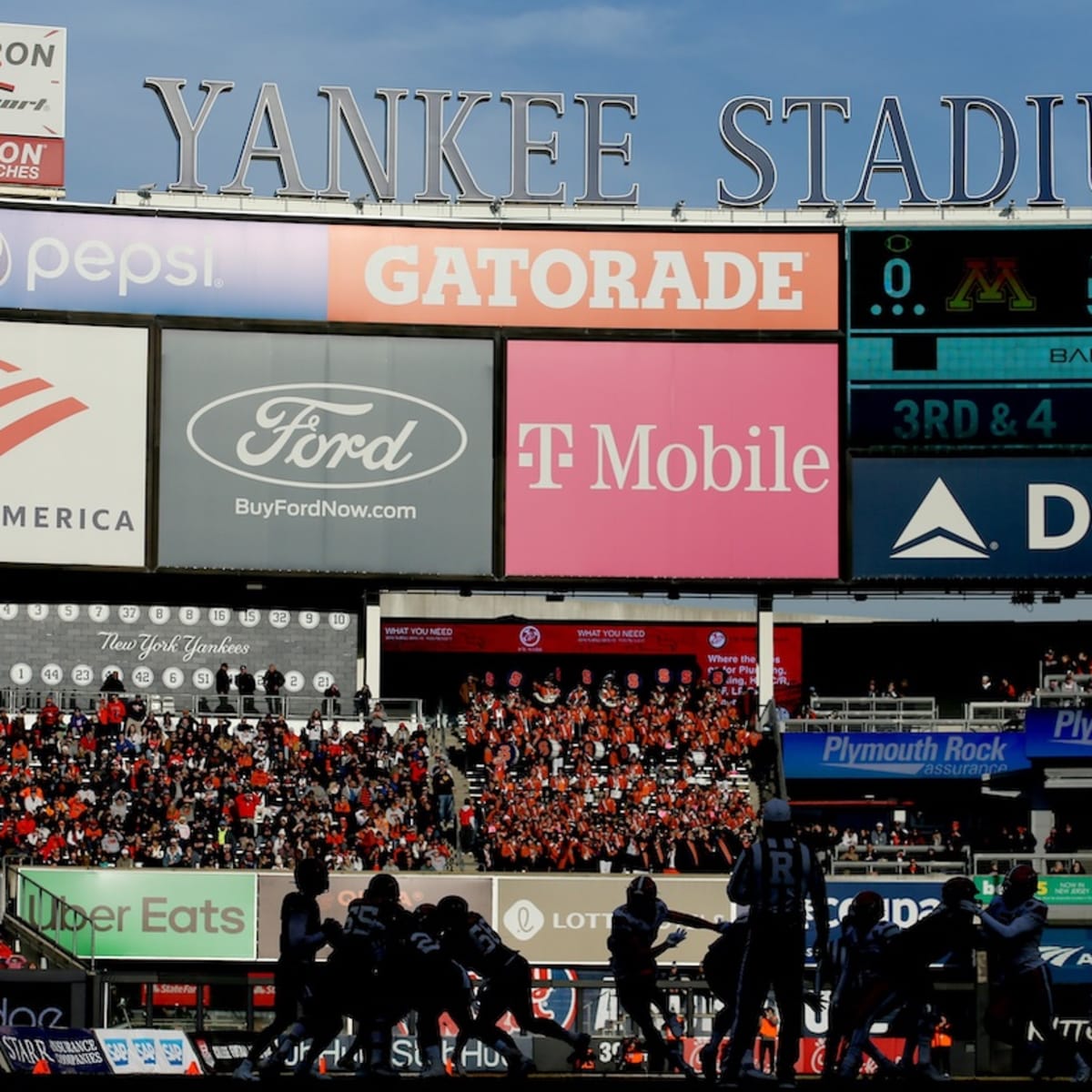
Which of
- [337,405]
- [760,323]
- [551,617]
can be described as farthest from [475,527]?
[551,617]

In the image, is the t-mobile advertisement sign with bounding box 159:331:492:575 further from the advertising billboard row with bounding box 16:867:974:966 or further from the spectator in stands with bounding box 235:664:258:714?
the advertising billboard row with bounding box 16:867:974:966

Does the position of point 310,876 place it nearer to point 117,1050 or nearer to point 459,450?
point 117,1050

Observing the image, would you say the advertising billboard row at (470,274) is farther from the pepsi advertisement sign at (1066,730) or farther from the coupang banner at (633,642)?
the pepsi advertisement sign at (1066,730)

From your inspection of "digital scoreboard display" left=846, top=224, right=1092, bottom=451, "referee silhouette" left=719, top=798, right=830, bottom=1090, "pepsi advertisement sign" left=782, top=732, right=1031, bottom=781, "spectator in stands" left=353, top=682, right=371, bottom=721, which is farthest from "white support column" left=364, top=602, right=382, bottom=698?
"referee silhouette" left=719, top=798, right=830, bottom=1090

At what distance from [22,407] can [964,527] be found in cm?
1858

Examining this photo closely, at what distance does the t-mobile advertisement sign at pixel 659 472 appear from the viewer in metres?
44.4

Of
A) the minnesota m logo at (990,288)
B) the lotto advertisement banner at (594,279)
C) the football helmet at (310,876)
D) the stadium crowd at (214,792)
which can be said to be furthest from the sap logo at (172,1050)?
the minnesota m logo at (990,288)

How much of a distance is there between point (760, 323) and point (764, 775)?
918 centimetres

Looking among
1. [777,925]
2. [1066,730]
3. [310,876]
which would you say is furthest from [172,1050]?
[1066,730]

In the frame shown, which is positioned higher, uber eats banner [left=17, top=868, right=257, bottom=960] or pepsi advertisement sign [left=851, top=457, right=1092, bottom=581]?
pepsi advertisement sign [left=851, top=457, right=1092, bottom=581]

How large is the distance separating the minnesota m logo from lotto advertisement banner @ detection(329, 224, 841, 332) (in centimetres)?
249

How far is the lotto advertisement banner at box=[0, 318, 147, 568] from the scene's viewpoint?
4288cm

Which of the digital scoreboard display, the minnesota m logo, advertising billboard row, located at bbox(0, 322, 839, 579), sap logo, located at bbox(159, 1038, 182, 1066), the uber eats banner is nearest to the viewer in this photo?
sap logo, located at bbox(159, 1038, 182, 1066)

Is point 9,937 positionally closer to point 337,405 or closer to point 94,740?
point 94,740
